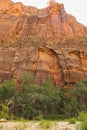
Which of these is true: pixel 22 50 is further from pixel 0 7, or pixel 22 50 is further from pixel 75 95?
pixel 0 7

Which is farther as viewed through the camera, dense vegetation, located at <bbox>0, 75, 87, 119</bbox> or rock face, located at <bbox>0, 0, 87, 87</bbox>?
rock face, located at <bbox>0, 0, 87, 87</bbox>

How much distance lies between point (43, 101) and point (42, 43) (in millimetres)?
29244

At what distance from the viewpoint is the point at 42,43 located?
282 feet

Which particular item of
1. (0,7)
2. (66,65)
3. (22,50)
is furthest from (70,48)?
(0,7)

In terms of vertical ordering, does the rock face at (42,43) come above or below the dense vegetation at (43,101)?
above

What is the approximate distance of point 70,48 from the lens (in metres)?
82.3

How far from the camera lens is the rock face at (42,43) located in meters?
75.8

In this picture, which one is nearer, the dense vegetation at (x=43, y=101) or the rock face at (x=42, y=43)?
the dense vegetation at (x=43, y=101)

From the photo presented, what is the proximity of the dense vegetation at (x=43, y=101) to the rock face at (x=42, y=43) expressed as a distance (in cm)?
845

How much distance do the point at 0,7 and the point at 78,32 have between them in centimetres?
2684

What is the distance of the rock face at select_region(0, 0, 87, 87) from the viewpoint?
249 ft

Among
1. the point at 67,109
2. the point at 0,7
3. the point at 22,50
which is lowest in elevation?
the point at 67,109

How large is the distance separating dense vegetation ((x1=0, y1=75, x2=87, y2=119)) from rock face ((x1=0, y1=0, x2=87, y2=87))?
8452 mm

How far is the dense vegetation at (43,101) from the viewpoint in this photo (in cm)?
5812
